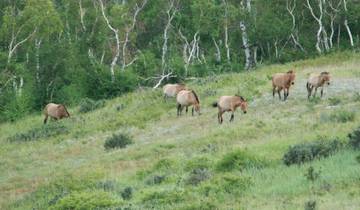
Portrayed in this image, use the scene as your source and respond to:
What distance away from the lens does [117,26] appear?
57.4 metres

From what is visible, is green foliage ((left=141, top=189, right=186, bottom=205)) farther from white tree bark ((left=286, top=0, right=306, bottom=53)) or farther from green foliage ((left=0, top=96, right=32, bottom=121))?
white tree bark ((left=286, top=0, right=306, bottom=53))

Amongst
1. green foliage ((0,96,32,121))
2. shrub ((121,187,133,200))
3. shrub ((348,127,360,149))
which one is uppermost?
shrub ((348,127,360,149))

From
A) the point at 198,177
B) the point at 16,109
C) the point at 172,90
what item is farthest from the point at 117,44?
the point at 198,177

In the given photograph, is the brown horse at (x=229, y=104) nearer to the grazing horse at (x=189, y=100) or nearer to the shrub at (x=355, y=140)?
the grazing horse at (x=189, y=100)

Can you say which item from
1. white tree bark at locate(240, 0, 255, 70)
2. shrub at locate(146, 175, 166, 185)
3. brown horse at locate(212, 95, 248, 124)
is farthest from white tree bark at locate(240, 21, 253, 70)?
shrub at locate(146, 175, 166, 185)

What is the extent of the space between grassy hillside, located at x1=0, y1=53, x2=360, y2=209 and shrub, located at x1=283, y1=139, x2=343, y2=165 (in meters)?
0.47

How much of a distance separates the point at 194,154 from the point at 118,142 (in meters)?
6.42

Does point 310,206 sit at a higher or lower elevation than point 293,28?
lower

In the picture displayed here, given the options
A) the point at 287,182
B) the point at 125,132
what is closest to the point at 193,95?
the point at 125,132

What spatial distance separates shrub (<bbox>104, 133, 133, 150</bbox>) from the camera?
94.9 ft

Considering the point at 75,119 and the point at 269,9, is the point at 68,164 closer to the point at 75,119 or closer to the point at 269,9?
the point at 75,119

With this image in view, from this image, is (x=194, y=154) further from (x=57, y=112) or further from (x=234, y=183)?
(x=57, y=112)

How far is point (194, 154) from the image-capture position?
76.4 feet

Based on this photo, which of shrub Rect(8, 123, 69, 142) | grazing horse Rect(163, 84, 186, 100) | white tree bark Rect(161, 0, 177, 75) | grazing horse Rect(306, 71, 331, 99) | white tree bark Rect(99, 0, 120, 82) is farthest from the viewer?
white tree bark Rect(161, 0, 177, 75)
